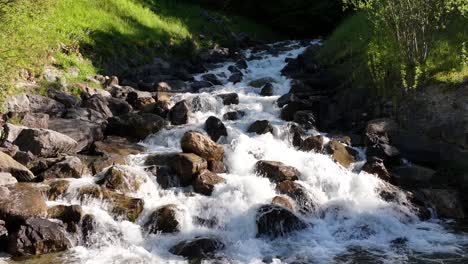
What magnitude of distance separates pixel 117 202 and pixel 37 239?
7.51ft

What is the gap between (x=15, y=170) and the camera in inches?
522

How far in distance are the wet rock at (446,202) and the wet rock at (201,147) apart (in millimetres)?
6478

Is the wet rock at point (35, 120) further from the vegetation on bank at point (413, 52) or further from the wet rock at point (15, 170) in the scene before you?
the vegetation on bank at point (413, 52)

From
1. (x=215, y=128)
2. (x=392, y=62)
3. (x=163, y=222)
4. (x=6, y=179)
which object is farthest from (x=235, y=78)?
(x=6, y=179)

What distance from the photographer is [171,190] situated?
14.0 metres

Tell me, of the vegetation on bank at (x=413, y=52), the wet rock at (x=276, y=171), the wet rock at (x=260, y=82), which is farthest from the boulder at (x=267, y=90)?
the wet rock at (x=276, y=171)

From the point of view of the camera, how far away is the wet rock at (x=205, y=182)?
45.3ft

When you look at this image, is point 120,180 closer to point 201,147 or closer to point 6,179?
point 6,179

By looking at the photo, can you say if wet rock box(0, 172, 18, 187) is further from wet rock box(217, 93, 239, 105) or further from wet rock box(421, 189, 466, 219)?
wet rock box(421, 189, 466, 219)

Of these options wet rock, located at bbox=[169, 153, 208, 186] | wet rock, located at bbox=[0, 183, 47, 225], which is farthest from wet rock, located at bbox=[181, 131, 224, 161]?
wet rock, located at bbox=[0, 183, 47, 225]

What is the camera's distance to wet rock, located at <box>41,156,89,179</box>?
532 inches

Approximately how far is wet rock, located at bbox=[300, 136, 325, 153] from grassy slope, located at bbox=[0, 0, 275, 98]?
970cm

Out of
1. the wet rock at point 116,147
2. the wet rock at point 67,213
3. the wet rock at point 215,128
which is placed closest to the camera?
the wet rock at point 67,213

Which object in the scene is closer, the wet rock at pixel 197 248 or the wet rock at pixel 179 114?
the wet rock at pixel 197 248
